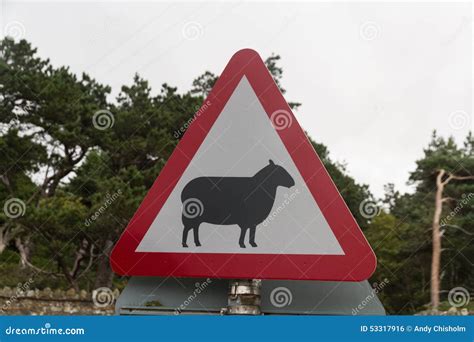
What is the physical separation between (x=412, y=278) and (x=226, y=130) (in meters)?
19.9

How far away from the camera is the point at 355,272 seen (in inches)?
133

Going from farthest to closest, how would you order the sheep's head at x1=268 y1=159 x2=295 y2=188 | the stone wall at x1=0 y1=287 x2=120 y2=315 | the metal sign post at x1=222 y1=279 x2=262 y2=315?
the stone wall at x1=0 y1=287 x2=120 y2=315, the sheep's head at x1=268 y1=159 x2=295 y2=188, the metal sign post at x1=222 y1=279 x2=262 y2=315

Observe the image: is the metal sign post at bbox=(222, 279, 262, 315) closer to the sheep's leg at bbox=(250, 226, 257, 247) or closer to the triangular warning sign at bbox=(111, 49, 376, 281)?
the triangular warning sign at bbox=(111, 49, 376, 281)

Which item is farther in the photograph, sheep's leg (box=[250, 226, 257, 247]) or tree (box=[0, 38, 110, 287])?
tree (box=[0, 38, 110, 287])

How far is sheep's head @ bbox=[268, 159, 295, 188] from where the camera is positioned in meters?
3.45

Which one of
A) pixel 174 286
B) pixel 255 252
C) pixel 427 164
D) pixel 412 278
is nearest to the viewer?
pixel 255 252

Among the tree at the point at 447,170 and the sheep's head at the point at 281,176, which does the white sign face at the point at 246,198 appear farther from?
the tree at the point at 447,170

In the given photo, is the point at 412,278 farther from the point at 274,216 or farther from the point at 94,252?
the point at 274,216

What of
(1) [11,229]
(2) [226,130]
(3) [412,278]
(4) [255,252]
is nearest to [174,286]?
(4) [255,252]

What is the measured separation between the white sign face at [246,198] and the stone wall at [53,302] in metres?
8.52

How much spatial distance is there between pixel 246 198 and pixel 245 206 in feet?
0.16

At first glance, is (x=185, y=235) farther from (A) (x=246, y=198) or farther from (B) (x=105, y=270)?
(B) (x=105, y=270)

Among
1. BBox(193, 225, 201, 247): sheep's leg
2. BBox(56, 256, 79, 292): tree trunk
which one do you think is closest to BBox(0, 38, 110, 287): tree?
BBox(56, 256, 79, 292): tree trunk

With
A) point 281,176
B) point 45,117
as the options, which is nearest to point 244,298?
point 281,176
